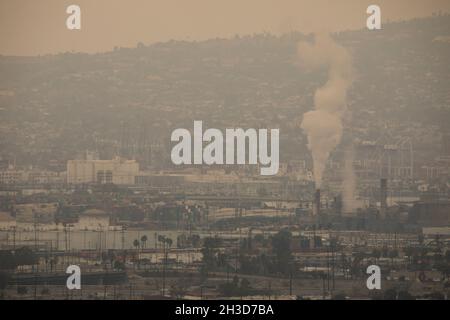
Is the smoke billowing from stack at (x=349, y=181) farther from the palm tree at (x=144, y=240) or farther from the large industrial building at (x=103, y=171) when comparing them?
the large industrial building at (x=103, y=171)

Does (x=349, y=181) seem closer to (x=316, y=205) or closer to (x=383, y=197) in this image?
(x=383, y=197)

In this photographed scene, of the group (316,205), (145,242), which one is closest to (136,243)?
(145,242)

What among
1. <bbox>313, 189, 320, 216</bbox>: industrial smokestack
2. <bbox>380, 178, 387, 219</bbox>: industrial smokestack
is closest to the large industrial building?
<bbox>313, 189, 320, 216</bbox>: industrial smokestack

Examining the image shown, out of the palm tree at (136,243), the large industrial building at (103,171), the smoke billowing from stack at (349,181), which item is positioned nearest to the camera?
the palm tree at (136,243)

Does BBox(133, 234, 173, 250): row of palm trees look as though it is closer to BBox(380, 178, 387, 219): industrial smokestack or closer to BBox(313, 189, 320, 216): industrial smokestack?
BBox(313, 189, 320, 216): industrial smokestack

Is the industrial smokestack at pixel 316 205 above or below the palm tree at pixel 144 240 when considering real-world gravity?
above

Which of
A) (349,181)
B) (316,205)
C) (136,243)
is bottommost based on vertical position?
(136,243)

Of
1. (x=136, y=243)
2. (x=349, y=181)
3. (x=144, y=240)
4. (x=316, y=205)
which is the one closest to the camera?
(x=136, y=243)

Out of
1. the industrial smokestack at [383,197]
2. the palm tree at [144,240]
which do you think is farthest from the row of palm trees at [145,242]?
the industrial smokestack at [383,197]
